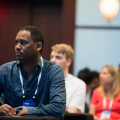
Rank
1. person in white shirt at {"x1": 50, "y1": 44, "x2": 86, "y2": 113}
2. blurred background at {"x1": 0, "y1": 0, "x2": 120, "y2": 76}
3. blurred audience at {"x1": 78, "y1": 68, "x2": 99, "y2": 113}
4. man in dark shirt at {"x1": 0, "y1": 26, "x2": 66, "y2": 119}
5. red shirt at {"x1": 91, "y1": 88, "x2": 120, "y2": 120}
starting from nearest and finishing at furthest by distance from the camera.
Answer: man in dark shirt at {"x1": 0, "y1": 26, "x2": 66, "y2": 119} < person in white shirt at {"x1": 50, "y1": 44, "x2": 86, "y2": 113} < red shirt at {"x1": 91, "y1": 88, "x2": 120, "y2": 120} < blurred audience at {"x1": 78, "y1": 68, "x2": 99, "y2": 113} < blurred background at {"x1": 0, "y1": 0, "x2": 120, "y2": 76}

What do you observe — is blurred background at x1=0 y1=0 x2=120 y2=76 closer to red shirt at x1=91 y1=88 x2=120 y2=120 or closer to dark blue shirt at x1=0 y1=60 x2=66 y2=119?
red shirt at x1=91 y1=88 x2=120 y2=120

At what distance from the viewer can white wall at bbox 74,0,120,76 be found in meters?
6.29

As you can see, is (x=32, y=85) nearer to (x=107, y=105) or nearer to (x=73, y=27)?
(x=107, y=105)

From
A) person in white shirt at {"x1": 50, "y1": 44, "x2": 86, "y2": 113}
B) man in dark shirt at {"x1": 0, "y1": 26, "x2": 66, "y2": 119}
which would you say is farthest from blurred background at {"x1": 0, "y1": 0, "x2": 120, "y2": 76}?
man in dark shirt at {"x1": 0, "y1": 26, "x2": 66, "y2": 119}

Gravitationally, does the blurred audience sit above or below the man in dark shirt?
below

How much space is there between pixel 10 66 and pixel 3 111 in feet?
1.32

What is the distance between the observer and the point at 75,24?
6336mm

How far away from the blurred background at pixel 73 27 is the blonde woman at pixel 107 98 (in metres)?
1.57

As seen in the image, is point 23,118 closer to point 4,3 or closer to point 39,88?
point 39,88

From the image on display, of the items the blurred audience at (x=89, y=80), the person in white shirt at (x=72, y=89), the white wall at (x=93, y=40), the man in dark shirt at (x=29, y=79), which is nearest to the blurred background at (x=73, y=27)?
the white wall at (x=93, y=40)

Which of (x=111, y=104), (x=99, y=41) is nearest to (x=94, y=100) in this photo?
(x=111, y=104)

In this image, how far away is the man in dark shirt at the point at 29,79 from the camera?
2621 millimetres

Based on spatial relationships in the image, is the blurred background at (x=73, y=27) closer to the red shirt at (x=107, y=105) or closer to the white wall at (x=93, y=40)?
the white wall at (x=93, y=40)

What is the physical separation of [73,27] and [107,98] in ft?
6.95
